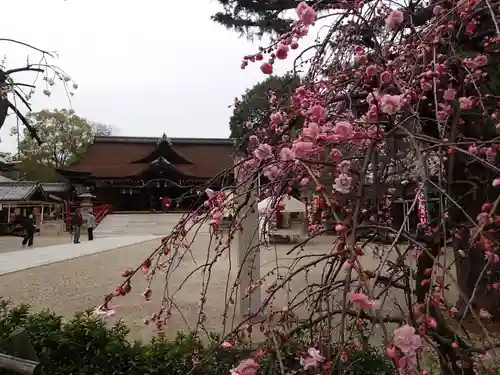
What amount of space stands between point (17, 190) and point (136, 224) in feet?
15.3

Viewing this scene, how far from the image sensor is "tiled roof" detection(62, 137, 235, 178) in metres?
23.3

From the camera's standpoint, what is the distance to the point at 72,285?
21.2 ft

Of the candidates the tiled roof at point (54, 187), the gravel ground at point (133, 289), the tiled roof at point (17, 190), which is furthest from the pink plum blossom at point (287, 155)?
the tiled roof at point (54, 187)

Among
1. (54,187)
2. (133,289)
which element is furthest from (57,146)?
(133,289)

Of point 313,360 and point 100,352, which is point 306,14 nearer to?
point 313,360

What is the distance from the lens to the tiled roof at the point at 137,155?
917 inches

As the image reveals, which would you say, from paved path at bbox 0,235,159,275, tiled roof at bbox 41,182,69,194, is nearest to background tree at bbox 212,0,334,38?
paved path at bbox 0,235,159,275

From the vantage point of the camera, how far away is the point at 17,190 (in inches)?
668

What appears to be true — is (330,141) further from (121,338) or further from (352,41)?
(121,338)

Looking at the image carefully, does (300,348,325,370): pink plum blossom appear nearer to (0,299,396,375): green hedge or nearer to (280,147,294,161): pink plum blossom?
(280,147,294,161): pink plum blossom

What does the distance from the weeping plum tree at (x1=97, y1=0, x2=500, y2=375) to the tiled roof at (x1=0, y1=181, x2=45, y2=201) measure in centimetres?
1661

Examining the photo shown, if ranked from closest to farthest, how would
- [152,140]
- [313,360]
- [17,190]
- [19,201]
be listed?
[313,360]
[19,201]
[17,190]
[152,140]

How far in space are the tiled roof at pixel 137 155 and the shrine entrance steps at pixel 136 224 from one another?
139 inches

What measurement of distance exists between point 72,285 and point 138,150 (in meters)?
20.9
